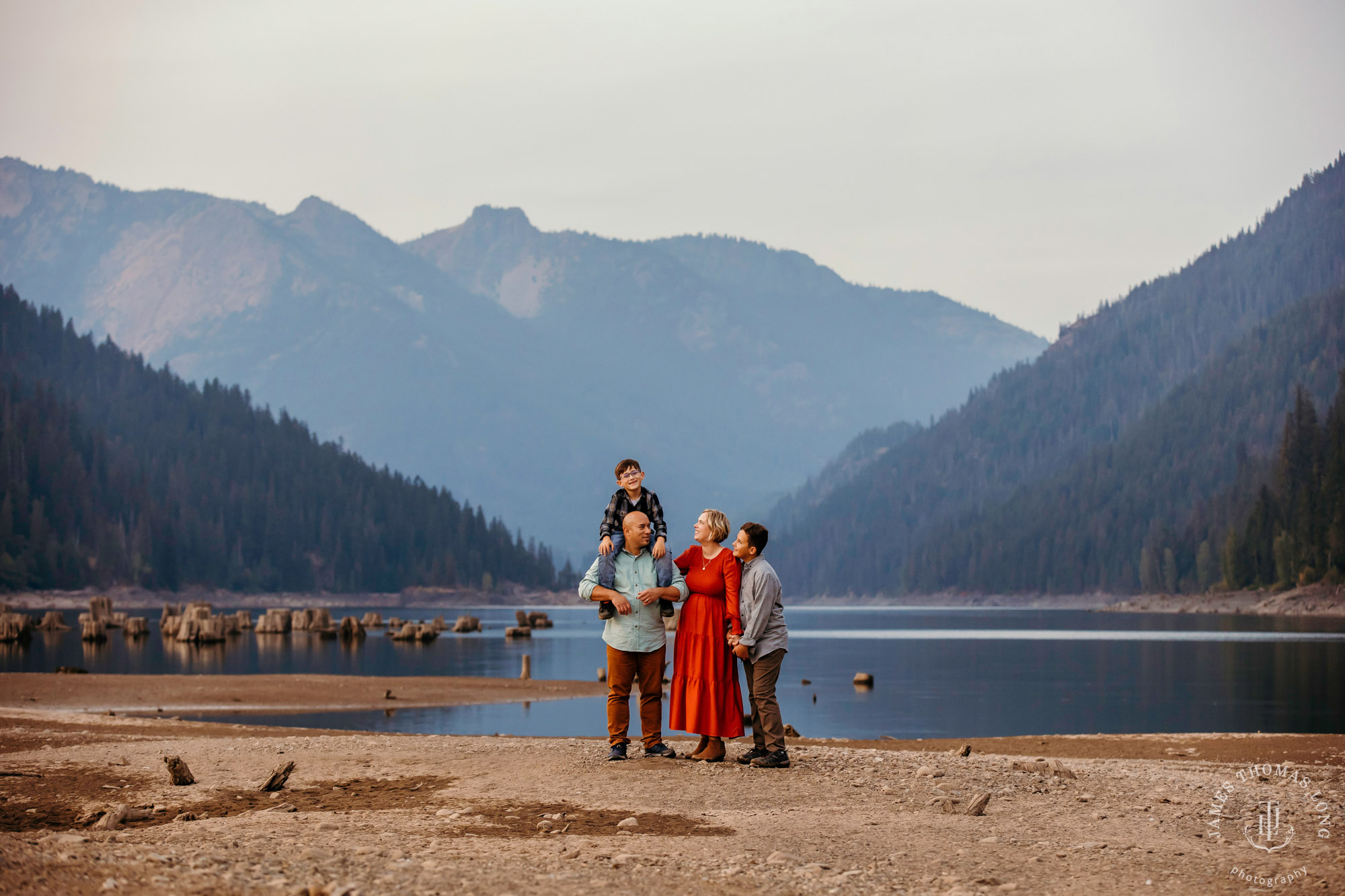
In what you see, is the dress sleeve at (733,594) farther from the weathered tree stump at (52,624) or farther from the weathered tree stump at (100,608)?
the weathered tree stump at (52,624)

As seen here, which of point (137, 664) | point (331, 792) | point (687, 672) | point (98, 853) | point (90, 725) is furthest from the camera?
point (137, 664)

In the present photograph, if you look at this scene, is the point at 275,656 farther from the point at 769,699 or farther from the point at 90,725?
the point at 769,699

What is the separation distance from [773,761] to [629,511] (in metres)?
3.62

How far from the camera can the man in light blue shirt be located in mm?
17000

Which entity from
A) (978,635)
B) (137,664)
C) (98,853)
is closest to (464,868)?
(98,853)

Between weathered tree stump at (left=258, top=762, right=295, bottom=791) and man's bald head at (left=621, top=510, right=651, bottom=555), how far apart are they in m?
4.88

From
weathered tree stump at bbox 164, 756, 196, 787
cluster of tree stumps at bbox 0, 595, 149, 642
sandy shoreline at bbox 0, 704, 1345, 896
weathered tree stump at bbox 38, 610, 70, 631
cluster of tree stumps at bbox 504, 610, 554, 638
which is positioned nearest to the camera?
sandy shoreline at bbox 0, 704, 1345, 896

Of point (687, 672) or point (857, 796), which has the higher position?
point (687, 672)

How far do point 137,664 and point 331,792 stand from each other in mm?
52062

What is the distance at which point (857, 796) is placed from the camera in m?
15.5

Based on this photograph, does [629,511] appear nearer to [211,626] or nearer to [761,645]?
[761,645]

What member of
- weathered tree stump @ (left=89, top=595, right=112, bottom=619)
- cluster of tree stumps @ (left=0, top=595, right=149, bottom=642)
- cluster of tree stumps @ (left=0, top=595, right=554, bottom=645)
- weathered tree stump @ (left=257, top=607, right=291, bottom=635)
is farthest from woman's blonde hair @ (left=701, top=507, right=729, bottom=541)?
weathered tree stump @ (left=257, top=607, right=291, bottom=635)

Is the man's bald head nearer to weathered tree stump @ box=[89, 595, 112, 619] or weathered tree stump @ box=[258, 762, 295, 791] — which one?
weathered tree stump @ box=[258, 762, 295, 791]

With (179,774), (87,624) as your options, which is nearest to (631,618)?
(179,774)
